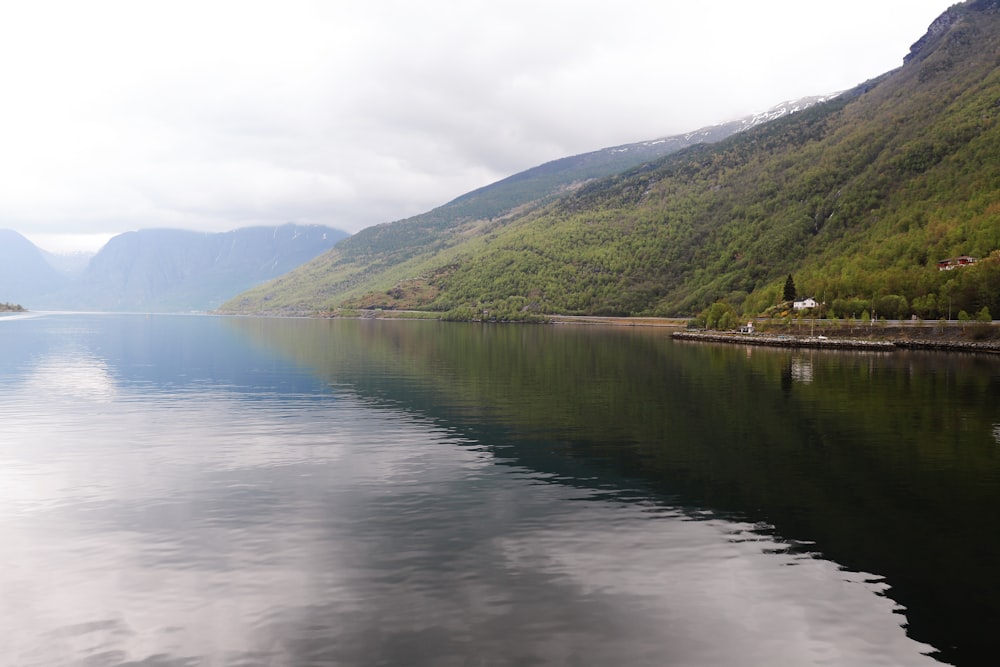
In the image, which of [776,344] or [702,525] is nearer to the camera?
[702,525]

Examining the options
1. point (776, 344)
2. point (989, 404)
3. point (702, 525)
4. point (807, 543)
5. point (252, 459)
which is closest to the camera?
point (807, 543)

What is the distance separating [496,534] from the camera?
2419cm

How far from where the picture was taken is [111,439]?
136ft

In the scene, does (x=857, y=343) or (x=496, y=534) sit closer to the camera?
(x=496, y=534)

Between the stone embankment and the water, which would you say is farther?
the stone embankment

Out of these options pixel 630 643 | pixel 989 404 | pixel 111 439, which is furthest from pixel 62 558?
pixel 989 404

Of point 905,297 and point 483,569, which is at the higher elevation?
point 905,297

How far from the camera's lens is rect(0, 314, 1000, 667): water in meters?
16.7

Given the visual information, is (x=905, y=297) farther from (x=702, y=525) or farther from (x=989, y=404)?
(x=702, y=525)

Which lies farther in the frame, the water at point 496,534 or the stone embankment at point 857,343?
the stone embankment at point 857,343

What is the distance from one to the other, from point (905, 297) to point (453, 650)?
18144 centimetres

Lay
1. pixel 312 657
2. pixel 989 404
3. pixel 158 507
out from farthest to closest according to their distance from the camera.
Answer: pixel 989 404 → pixel 158 507 → pixel 312 657

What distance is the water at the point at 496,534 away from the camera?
54.9ft

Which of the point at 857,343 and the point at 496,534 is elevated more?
the point at 857,343
